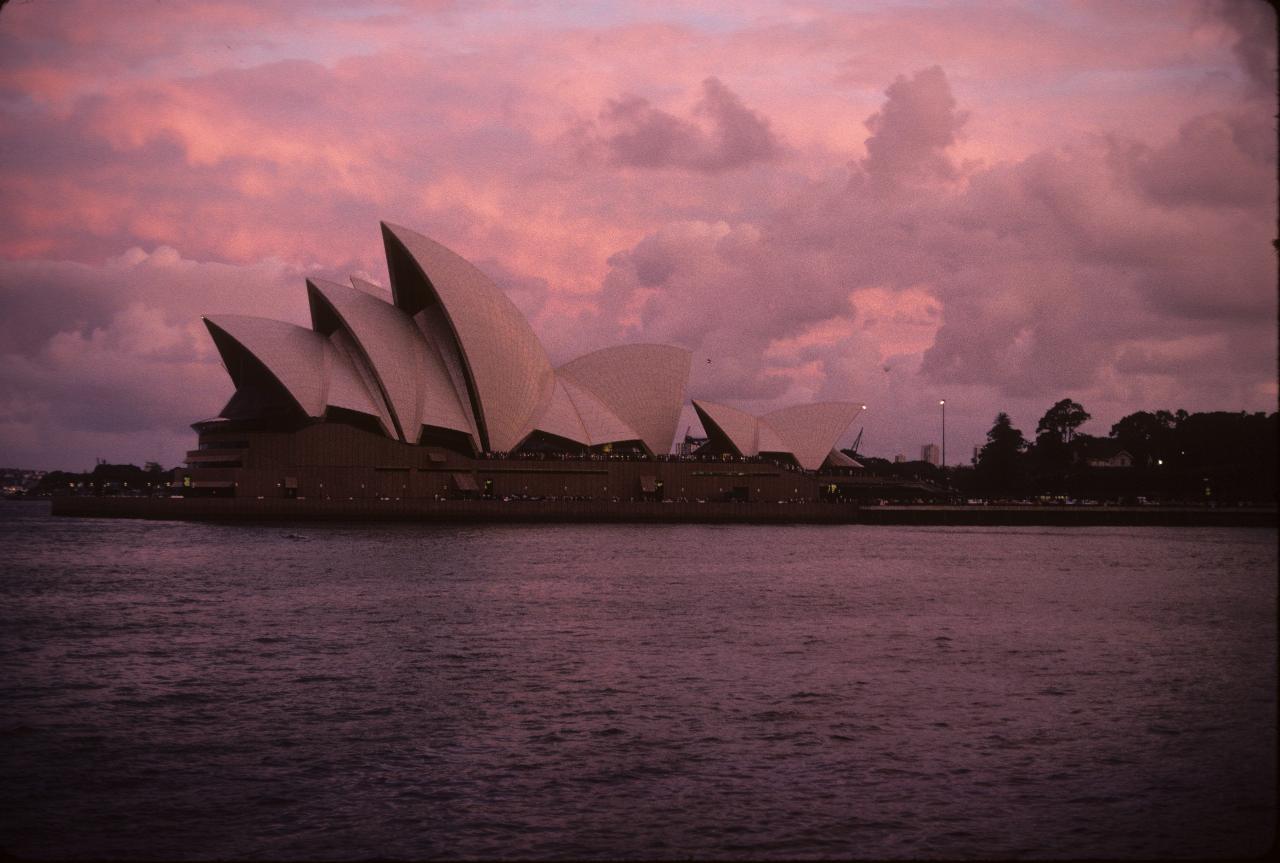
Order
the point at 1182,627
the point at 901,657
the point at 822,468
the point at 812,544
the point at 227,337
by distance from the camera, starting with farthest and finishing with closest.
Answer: the point at 822,468 < the point at 227,337 < the point at 812,544 < the point at 1182,627 < the point at 901,657

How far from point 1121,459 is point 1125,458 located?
63 centimetres

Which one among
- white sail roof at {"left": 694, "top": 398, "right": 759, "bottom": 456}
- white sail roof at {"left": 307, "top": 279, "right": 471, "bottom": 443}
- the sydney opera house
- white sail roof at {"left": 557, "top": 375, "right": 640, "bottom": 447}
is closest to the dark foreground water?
white sail roof at {"left": 307, "top": 279, "right": 471, "bottom": 443}

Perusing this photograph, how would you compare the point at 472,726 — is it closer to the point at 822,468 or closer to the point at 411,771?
the point at 411,771

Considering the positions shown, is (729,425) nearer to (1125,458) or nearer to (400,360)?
(400,360)

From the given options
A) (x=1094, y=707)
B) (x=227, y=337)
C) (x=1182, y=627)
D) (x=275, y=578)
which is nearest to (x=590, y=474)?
(x=227, y=337)

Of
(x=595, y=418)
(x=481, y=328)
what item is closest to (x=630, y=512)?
(x=595, y=418)

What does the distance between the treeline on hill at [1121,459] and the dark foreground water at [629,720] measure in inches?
2059

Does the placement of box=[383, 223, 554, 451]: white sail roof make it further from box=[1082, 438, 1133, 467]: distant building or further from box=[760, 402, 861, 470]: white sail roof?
box=[1082, 438, 1133, 467]: distant building

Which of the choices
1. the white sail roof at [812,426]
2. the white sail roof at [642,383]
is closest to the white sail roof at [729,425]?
the white sail roof at [812,426]

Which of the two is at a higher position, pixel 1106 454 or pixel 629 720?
pixel 1106 454

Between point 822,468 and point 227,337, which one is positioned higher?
point 227,337

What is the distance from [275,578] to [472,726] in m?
21.8

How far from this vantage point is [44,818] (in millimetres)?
11625

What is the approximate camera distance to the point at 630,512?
79.1 meters
